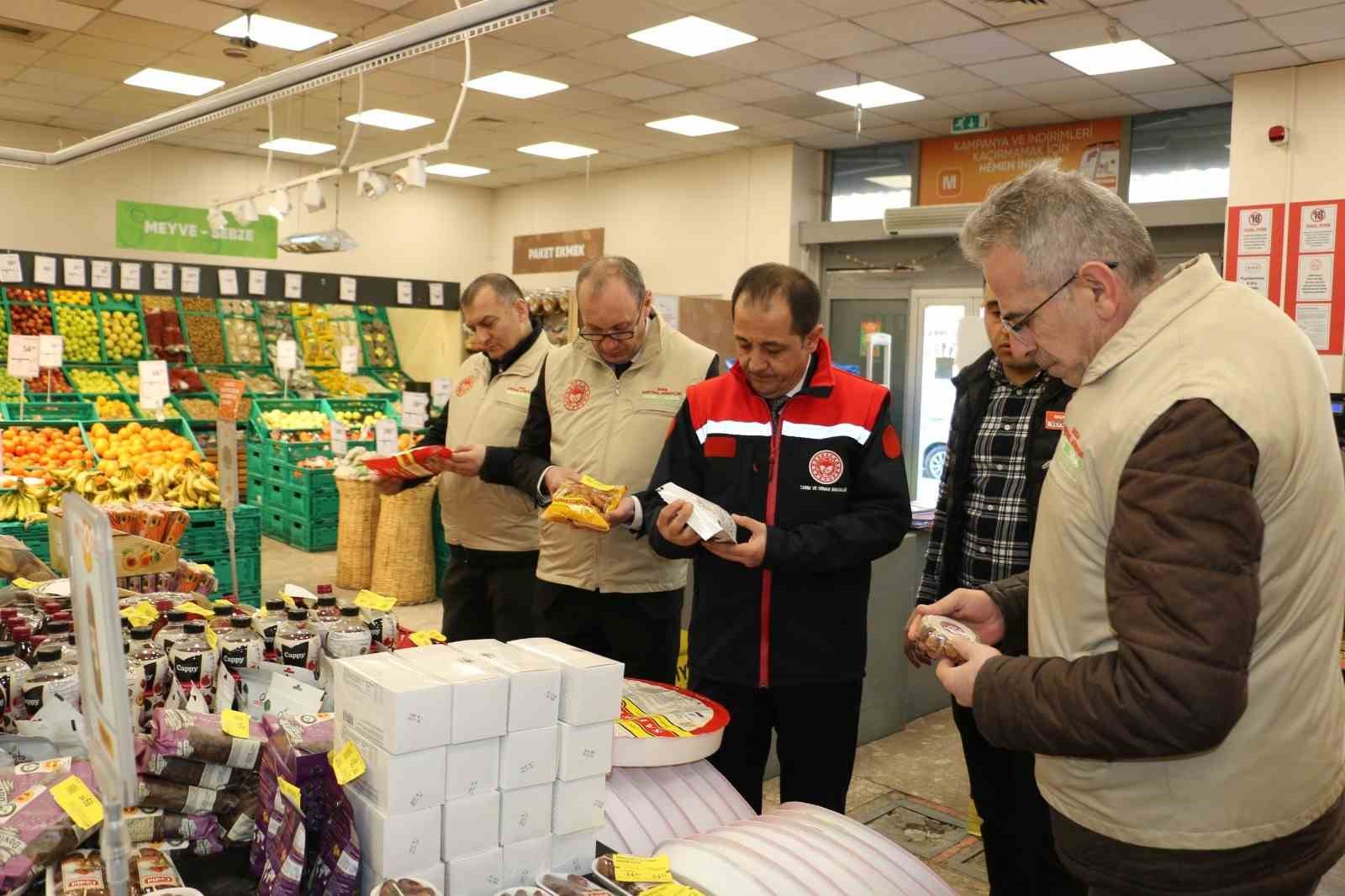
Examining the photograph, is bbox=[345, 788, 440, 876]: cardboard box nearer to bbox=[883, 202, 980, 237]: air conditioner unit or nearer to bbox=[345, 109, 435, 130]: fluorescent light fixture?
bbox=[883, 202, 980, 237]: air conditioner unit

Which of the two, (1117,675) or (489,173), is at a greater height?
(489,173)

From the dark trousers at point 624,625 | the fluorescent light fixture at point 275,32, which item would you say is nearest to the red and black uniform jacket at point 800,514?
the dark trousers at point 624,625

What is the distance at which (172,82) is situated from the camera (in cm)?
905

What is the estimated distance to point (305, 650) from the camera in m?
2.21

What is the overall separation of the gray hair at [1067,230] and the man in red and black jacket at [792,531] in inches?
40.3

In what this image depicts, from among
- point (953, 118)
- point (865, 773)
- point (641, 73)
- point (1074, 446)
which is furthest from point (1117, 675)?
point (953, 118)

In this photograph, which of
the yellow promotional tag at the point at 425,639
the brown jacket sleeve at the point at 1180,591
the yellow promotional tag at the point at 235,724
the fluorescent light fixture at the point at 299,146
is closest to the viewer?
the brown jacket sleeve at the point at 1180,591

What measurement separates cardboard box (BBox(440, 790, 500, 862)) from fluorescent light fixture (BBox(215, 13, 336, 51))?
275 inches

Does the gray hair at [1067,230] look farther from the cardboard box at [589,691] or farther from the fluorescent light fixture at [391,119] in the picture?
the fluorescent light fixture at [391,119]

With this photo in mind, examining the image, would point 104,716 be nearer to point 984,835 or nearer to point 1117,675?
point 1117,675

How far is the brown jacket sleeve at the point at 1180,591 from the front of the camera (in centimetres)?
127

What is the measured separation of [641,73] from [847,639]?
262 inches

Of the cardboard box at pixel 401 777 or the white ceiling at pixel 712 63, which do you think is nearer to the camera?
the cardboard box at pixel 401 777

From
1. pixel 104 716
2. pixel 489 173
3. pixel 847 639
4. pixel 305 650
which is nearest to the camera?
pixel 104 716
